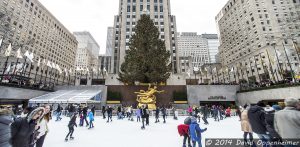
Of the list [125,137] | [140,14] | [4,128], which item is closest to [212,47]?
[140,14]

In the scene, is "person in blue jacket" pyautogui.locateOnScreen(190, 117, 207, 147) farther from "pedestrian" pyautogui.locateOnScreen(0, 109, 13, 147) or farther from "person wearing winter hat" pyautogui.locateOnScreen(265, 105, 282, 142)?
"pedestrian" pyautogui.locateOnScreen(0, 109, 13, 147)

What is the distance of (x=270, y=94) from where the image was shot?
2525 cm

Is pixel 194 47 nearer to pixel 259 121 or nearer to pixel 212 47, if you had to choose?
pixel 212 47

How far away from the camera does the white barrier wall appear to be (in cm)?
2177

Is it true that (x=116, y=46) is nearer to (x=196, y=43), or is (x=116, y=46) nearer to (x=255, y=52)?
(x=255, y=52)

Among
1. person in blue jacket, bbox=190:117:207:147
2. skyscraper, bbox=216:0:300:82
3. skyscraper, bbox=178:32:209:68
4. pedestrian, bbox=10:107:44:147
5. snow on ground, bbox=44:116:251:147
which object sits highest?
skyscraper, bbox=178:32:209:68

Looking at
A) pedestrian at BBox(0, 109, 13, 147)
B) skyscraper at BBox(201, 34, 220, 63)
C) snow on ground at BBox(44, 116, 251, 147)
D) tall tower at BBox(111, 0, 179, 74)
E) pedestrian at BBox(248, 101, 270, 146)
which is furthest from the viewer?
skyscraper at BBox(201, 34, 220, 63)

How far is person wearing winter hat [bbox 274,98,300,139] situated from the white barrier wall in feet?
79.0

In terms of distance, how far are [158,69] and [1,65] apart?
152 ft

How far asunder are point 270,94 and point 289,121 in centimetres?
2772

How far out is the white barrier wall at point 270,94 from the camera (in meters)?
21.8

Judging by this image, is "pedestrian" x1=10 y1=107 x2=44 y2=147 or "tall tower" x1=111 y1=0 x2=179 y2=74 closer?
"pedestrian" x1=10 y1=107 x2=44 y2=147

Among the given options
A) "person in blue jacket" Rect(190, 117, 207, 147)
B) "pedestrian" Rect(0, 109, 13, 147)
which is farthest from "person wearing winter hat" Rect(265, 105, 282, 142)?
"pedestrian" Rect(0, 109, 13, 147)

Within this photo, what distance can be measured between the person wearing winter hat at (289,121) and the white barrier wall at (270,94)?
948 inches
